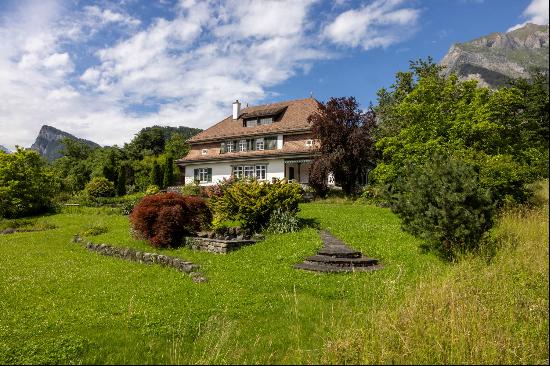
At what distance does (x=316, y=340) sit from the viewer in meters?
5.76

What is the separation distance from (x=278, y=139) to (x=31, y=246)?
24049 millimetres

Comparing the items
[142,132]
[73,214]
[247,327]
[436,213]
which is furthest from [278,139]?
[142,132]

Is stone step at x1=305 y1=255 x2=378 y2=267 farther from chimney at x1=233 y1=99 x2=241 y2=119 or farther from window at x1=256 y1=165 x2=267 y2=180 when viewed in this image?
chimney at x1=233 y1=99 x2=241 y2=119

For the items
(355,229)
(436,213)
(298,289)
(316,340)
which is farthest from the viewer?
(355,229)

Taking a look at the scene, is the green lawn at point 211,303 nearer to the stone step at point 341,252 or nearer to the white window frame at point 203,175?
the stone step at point 341,252

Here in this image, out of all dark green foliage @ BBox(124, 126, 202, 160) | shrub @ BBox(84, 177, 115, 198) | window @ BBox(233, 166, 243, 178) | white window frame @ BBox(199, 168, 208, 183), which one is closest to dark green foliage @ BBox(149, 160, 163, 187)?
shrub @ BBox(84, 177, 115, 198)

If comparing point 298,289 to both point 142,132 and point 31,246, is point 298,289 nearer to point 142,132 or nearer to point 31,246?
point 31,246

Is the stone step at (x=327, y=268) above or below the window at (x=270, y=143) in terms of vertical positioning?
below

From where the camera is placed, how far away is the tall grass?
425 centimetres

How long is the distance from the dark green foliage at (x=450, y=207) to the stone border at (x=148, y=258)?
5.97m

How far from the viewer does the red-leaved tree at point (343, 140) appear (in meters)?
26.6

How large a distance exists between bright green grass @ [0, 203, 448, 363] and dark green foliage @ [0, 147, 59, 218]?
1509 centimetres

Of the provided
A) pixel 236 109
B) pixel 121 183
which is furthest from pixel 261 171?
pixel 121 183

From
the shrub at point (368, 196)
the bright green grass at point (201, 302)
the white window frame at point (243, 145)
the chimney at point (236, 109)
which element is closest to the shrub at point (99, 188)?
the white window frame at point (243, 145)
